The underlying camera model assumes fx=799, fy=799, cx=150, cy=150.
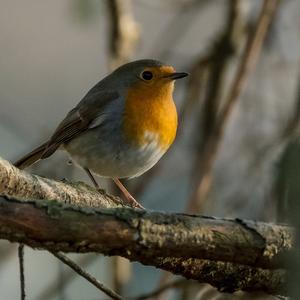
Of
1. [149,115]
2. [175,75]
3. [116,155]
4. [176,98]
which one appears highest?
[176,98]

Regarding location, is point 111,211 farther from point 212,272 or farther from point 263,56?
point 263,56

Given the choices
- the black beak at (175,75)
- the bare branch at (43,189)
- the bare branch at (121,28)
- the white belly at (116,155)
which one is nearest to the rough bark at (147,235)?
the bare branch at (43,189)

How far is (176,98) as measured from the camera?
6316mm

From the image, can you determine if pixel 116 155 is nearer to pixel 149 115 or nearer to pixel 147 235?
pixel 149 115

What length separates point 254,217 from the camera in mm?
4477

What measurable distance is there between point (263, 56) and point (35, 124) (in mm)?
1710

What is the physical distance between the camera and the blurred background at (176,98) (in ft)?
15.1

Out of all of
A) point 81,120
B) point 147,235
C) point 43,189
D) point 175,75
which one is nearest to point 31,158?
point 81,120

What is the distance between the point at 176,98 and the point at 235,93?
1808 mm

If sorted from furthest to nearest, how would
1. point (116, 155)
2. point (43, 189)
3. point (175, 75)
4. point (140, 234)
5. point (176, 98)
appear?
1. point (176, 98)
2. point (175, 75)
3. point (116, 155)
4. point (43, 189)
5. point (140, 234)

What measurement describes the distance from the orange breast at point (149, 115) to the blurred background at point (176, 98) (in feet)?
1.32

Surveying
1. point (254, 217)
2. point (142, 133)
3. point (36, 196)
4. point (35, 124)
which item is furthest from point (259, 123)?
point (36, 196)

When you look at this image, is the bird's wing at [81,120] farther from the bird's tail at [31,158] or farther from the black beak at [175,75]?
the black beak at [175,75]

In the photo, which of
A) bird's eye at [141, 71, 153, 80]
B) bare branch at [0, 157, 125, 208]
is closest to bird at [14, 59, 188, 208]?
bird's eye at [141, 71, 153, 80]
